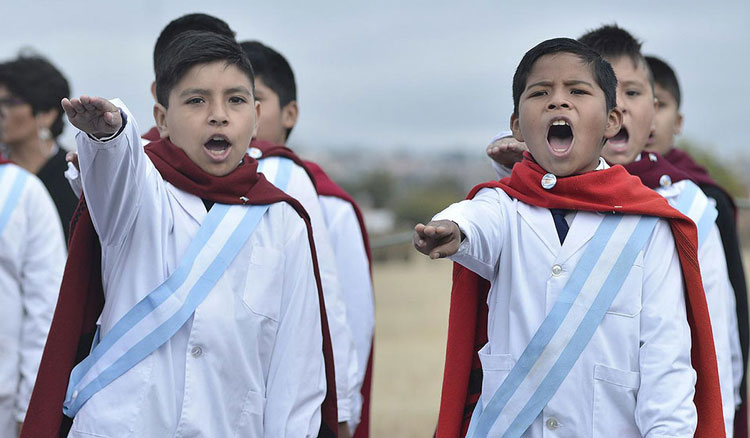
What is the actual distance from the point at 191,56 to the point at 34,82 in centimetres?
291

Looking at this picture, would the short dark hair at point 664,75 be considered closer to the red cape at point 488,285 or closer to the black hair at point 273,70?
the black hair at point 273,70

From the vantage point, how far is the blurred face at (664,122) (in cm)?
518

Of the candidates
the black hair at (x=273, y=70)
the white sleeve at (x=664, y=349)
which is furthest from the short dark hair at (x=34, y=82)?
the white sleeve at (x=664, y=349)

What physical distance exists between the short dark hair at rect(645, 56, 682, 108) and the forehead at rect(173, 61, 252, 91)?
8.32 ft

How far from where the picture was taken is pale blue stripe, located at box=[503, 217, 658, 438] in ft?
10.1

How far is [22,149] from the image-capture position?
6.29 meters

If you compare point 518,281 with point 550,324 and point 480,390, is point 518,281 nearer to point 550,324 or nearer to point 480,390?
point 550,324

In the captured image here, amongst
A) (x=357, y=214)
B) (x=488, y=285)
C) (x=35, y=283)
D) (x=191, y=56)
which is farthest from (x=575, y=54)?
(x=35, y=283)

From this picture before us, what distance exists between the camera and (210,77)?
3.69 m

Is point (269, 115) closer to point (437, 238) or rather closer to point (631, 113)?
point (631, 113)

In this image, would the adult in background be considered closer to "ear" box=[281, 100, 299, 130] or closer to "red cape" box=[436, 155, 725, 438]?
"ear" box=[281, 100, 299, 130]

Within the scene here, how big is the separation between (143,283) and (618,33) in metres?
2.24

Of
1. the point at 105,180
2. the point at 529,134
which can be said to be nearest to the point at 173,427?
the point at 105,180

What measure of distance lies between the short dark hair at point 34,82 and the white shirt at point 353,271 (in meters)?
2.07
